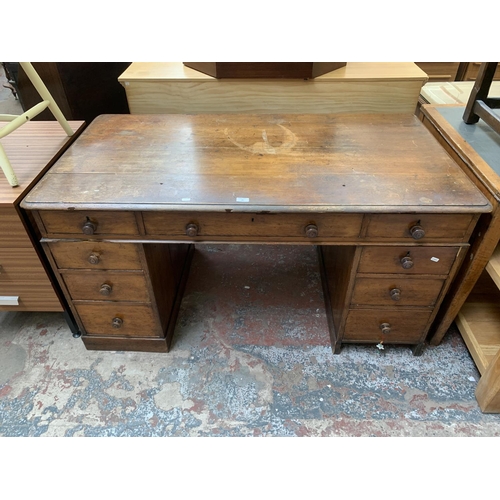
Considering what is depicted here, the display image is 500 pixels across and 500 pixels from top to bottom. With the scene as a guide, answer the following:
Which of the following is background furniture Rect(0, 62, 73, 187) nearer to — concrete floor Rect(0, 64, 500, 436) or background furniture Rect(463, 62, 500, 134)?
concrete floor Rect(0, 64, 500, 436)

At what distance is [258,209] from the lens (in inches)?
40.5

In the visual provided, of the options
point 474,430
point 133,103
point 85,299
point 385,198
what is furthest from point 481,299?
point 133,103

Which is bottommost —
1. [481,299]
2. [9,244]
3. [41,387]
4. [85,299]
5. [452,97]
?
[41,387]

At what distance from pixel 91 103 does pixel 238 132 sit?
1.31 metres

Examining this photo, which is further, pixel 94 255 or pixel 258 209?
pixel 94 255

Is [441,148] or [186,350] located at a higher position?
[441,148]

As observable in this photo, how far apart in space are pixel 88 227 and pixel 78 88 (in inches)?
54.9

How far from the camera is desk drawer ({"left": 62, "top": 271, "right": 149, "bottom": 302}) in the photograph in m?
1.25

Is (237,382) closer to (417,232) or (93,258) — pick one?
(93,258)

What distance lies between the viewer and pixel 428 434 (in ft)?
4.01

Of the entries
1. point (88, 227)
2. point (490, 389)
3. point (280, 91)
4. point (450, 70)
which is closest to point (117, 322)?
point (88, 227)

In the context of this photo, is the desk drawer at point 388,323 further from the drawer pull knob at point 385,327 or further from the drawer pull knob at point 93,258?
the drawer pull knob at point 93,258

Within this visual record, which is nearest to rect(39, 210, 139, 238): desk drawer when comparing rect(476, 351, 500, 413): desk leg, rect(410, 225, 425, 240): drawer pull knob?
rect(410, 225, 425, 240): drawer pull knob

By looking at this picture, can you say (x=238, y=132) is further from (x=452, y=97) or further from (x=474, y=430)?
(x=474, y=430)
